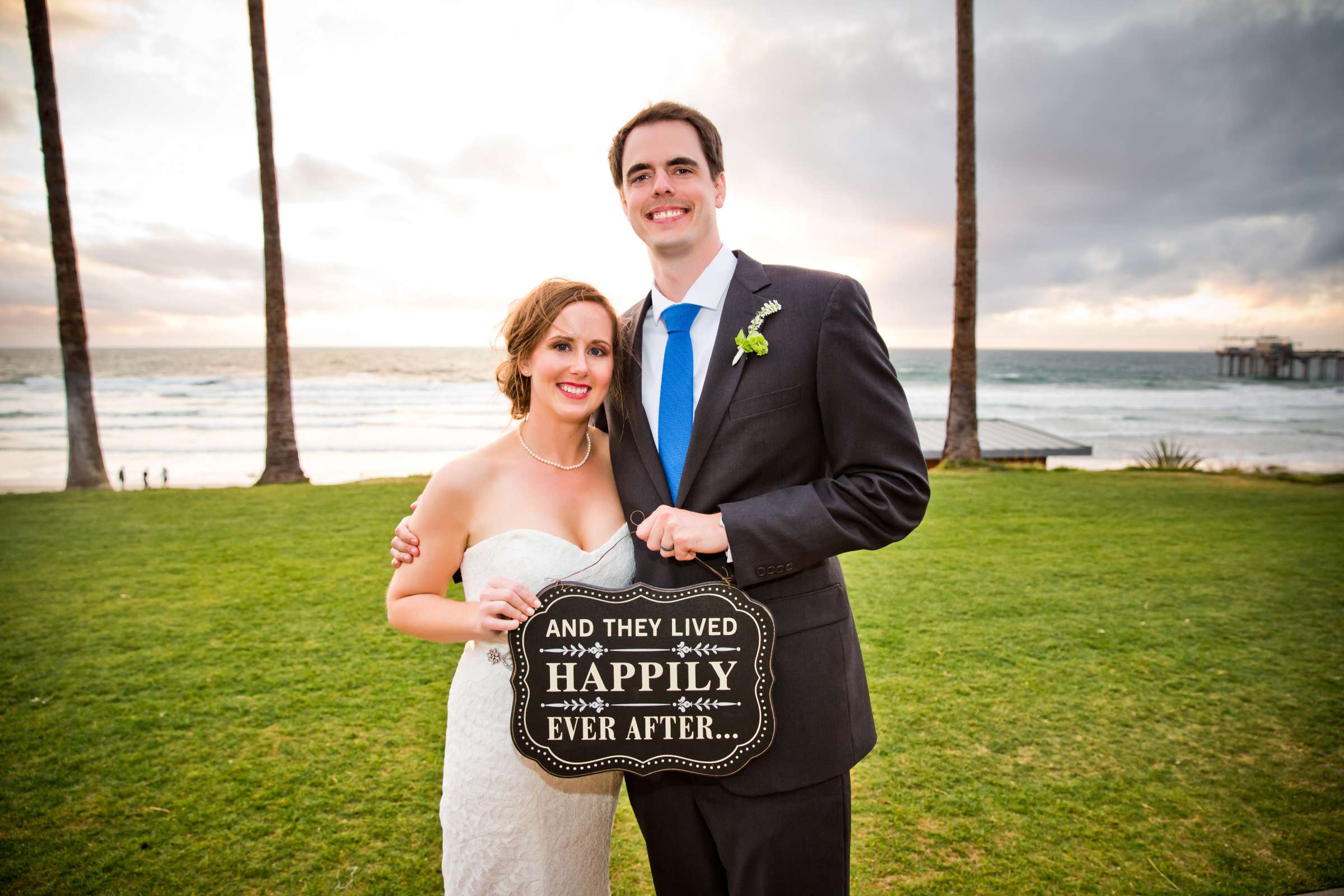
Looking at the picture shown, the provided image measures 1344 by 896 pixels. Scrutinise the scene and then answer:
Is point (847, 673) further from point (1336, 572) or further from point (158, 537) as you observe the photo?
point (158, 537)

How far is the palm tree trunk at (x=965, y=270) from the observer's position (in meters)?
11.4

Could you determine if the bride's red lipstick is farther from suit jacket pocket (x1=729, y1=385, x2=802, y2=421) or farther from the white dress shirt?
suit jacket pocket (x1=729, y1=385, x2=802, y2=421)

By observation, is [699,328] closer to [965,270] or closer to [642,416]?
[642,416]

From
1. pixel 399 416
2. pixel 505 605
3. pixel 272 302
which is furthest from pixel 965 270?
pixel 399 416

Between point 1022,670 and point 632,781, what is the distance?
11.6 ft

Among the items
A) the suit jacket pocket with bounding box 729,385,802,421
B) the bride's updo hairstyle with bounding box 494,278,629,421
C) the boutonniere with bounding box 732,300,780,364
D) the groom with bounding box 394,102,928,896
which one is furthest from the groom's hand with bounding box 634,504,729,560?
the bride's updo hairstyle with bounding box 494,278,629,421

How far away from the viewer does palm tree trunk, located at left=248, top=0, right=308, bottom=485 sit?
1104 cm

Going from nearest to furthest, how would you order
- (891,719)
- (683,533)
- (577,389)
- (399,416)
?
1. (683,533)
2. (577,389)
3. (891,719)
4. (399,416)

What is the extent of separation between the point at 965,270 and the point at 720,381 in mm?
11394

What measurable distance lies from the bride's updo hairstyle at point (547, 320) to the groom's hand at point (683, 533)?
53 cm

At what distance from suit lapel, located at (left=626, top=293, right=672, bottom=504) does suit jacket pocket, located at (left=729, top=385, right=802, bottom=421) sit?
255 mm

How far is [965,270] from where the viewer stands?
11867mm

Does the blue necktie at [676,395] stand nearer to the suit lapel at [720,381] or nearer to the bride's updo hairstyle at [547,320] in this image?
the suit lapel at [720,381]

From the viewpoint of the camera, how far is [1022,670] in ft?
15.2
